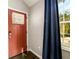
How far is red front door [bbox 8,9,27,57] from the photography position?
3.75m

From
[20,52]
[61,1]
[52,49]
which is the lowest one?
[20,52]

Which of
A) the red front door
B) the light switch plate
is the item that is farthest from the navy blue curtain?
the light switch plate

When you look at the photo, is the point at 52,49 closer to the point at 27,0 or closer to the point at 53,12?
the point at 53,12

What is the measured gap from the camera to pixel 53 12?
7.93 feet

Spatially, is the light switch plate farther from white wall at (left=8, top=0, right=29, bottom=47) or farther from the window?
the window

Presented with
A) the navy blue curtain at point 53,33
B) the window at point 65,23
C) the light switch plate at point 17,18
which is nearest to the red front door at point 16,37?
the light switch plate at point 17,18

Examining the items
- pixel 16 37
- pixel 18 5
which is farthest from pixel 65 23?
pixel 18 5

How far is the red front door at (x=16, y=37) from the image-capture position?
3752mm

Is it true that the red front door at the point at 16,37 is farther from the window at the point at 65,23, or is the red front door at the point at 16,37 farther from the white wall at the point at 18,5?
the window at the point at 65,23

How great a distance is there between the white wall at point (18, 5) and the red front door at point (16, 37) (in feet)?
0.82

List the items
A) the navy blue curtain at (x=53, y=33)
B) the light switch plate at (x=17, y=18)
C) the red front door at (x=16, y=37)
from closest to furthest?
the navy blue curtain at (x=53, y=33) → the red front door at (x=16, y=37) → the light switch plate at (x=17, y=18)
